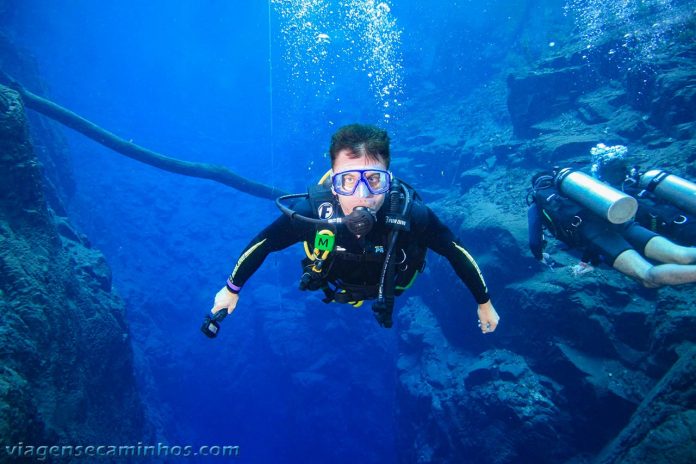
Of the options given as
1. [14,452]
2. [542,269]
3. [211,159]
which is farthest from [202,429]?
[211,159]

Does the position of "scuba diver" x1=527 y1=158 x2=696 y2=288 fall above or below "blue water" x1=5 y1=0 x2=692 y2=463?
below

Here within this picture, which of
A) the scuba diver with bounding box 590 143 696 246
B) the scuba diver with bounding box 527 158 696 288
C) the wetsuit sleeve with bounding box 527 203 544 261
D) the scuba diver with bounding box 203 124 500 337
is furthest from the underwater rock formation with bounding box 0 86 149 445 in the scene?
the scuba diver with bounding box 590 143 696 246

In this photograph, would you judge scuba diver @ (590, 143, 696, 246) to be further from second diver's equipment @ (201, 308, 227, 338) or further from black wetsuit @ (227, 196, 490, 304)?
second diver's equipment @ (201, 308, 227, 338)

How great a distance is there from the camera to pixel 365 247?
2613 mm

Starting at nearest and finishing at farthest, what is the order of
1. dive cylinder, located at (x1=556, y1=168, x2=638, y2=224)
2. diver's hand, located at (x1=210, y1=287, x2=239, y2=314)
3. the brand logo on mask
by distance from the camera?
the brand logo on mask, diver's hand, located at (x1=210, y1=287, x2=239, y2=314), dive cylinder, located at (x1=556, y1=168, x2=638, y2=224)

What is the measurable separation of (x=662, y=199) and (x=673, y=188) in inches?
9.3

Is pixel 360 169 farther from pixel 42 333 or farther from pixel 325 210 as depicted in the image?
pixel 42 333

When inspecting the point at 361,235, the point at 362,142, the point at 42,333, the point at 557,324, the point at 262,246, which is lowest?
the point at 361,235

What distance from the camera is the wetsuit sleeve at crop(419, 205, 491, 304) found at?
289 cm

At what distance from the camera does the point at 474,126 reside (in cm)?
1931

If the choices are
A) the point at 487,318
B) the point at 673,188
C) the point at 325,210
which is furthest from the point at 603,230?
the point at 325,210

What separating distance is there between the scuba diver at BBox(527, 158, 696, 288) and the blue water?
1342cm

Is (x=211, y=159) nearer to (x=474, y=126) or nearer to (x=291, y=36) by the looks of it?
(x=291, y=36)

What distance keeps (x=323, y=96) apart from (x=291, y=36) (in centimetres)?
2430
